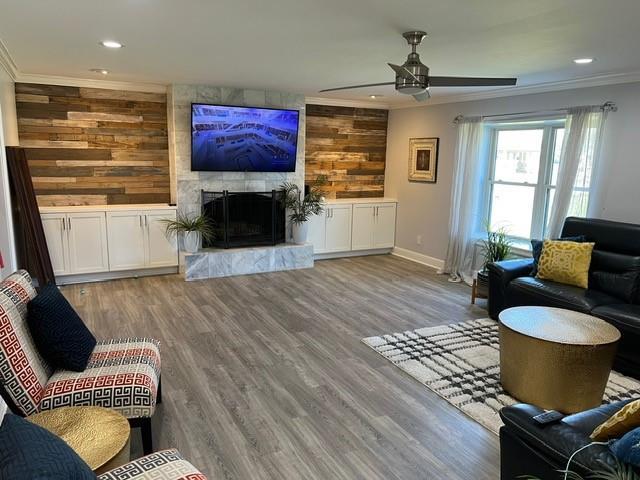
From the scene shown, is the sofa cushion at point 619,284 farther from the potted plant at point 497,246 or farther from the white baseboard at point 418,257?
the white baseboard at point 418,257

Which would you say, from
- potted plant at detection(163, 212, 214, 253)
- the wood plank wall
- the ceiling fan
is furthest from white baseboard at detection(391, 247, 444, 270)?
the ceiling fan

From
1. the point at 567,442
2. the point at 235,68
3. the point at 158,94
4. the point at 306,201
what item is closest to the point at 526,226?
the point at 306,201

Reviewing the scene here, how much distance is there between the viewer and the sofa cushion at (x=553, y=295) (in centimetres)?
374

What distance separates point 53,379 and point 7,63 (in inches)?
138

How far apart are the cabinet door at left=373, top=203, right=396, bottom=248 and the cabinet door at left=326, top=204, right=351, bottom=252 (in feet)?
1.67

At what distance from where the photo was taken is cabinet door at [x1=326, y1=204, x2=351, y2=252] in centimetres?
694

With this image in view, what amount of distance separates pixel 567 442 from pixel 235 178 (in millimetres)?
5247

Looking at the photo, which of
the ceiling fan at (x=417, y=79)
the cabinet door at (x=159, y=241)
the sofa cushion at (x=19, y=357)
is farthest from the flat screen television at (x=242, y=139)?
the sofa cushion at (x=19, y=357)

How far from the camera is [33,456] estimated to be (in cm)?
126

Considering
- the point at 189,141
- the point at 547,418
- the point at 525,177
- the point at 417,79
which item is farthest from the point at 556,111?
the point at 189,141

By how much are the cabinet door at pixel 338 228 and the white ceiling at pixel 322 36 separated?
2.51 m

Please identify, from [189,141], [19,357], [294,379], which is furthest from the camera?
[189,141]

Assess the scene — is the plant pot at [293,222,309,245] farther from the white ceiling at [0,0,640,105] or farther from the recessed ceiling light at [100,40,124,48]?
the recessed ceiling light at [100,40,124,48]

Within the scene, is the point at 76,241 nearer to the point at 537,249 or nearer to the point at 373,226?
the point at 373,226
